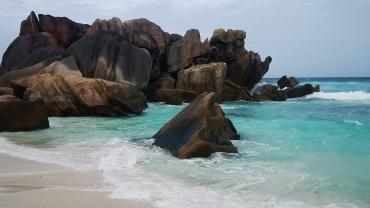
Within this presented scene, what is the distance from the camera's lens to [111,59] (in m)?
21.6

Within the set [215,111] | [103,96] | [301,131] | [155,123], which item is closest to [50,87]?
[103,96]

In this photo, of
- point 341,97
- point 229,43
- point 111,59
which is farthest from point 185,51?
point 341,97

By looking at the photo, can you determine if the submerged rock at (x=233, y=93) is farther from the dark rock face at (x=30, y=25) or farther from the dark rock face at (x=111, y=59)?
the dark rock face at (x=30, y=25)

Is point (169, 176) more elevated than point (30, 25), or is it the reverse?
point (30, 25)

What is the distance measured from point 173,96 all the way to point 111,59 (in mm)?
5697

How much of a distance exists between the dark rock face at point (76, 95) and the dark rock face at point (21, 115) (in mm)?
3764

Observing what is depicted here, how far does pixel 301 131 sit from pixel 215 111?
4.81 m

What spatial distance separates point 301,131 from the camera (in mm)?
14148

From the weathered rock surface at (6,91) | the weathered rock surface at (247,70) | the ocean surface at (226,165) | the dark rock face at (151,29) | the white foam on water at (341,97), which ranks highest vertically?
the dark rock face at (151,29)

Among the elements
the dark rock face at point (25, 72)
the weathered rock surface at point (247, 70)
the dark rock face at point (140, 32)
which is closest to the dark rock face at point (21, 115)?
the dark rock face at point (25, 72)

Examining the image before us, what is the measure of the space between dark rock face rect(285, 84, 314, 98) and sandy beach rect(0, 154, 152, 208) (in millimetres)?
31995

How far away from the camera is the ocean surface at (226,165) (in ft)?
19.1

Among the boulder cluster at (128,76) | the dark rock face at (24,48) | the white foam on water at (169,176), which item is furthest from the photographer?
the dark rock face at (24,48)

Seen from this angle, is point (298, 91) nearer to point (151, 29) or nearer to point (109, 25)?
point (151, 29)
